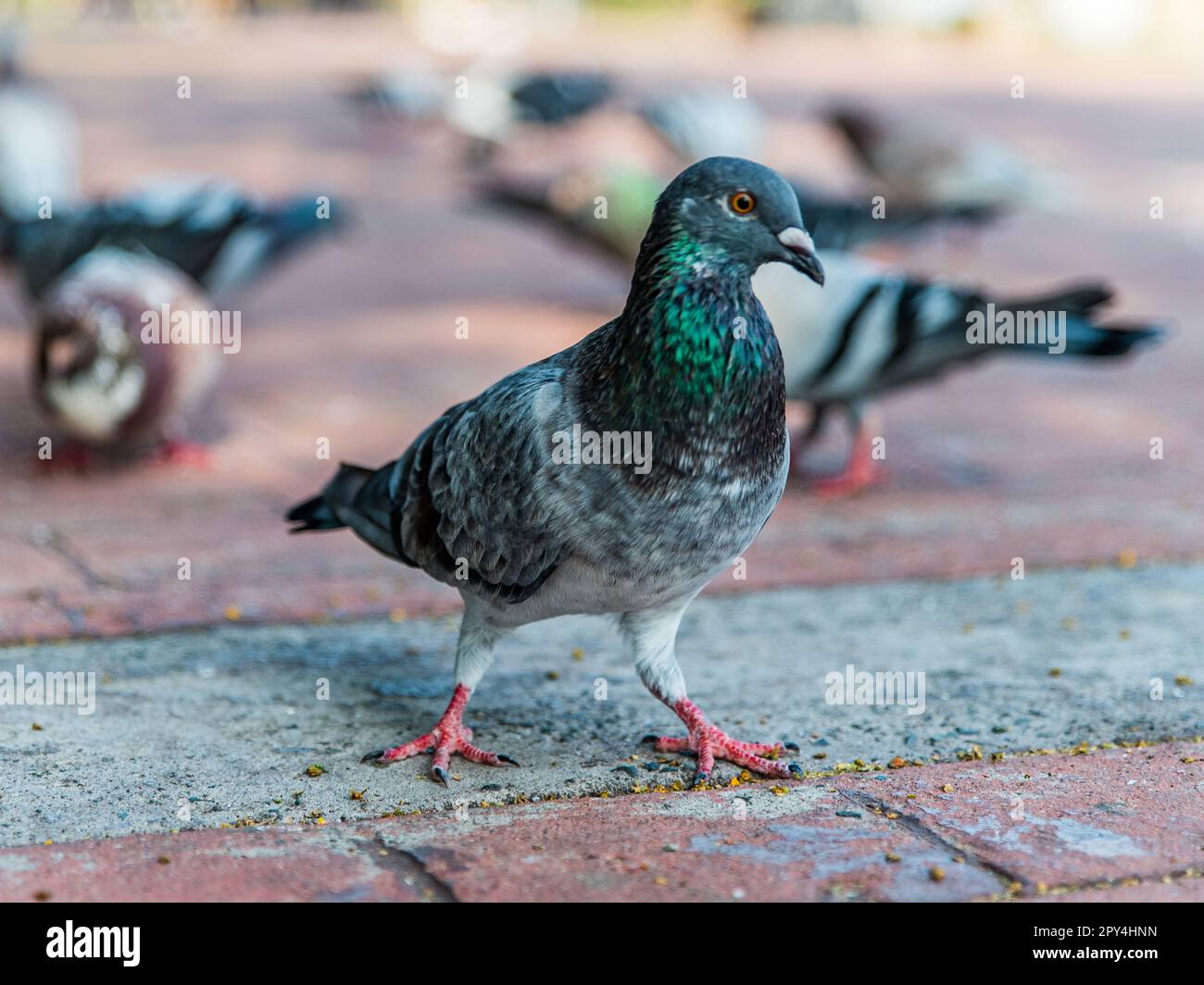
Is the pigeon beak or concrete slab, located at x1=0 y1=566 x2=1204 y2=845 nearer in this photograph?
the pigeon beak

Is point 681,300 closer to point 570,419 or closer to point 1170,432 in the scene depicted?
point 570,419

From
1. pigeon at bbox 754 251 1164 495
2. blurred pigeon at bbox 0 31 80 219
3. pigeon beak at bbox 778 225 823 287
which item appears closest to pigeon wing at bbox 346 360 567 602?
pigeon beak at bbox 778 225 823 287

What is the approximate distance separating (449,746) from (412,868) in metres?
0.62

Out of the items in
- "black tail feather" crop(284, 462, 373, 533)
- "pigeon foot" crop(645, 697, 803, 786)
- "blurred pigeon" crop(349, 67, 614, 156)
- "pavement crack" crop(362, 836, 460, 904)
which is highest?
"blurred pigeon" crop(349, 67, 614, 156)

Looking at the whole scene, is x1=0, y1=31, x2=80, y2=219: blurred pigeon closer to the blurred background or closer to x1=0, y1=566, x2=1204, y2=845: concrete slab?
the blurred background

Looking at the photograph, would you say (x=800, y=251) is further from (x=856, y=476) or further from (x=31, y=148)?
(x=31, y=148)

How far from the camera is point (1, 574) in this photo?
5277mm

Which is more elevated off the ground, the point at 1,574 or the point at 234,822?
the point at 1,574

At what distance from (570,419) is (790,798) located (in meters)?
1.01

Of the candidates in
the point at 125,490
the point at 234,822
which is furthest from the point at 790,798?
the point at 125,490

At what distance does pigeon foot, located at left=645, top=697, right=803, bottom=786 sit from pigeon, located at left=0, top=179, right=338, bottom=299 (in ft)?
14.6

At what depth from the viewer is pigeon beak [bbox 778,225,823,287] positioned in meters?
3.44

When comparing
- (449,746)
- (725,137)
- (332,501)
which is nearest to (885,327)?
Result: (332,501)

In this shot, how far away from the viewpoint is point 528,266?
36.9 ft
